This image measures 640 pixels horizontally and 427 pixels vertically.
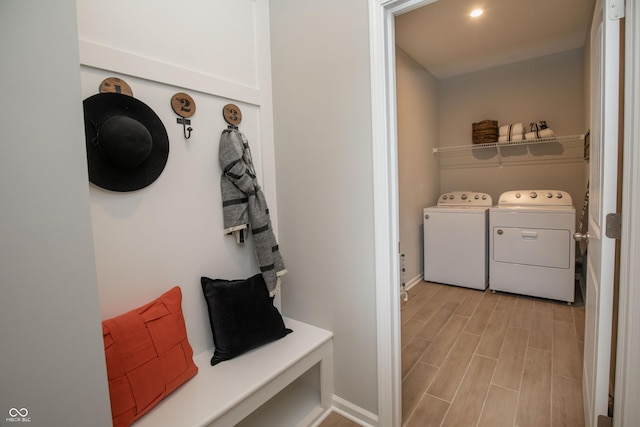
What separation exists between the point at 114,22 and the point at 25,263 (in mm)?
1155

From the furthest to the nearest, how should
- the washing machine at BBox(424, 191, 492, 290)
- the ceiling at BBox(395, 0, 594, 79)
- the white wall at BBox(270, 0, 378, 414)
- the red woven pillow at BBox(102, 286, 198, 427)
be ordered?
the washing machine at BBox(424, 191, 492, 290) → the ceiling at BBox(395, 0, 594, 79) → the white wall at BBox(270, 0, 378, 414) → the red woven pillow at BBox(102, 286, 198, 427)

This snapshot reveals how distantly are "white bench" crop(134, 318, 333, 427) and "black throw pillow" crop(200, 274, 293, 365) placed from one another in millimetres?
48

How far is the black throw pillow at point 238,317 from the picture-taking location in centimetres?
148

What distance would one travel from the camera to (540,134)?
3.37 metres

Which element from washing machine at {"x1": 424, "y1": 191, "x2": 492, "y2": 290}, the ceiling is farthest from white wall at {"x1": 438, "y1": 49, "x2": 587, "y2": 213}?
washing machine at {"x1": 424, "y1": 191, "x2": 492, "y2": 290}

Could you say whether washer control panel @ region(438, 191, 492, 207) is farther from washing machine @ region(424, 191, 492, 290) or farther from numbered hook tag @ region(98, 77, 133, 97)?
numbered hook tag @ region(98, 77, 133, 97)

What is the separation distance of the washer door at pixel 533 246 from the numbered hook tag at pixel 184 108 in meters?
3.10

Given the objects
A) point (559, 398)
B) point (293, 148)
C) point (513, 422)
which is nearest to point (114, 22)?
point (293, 148)

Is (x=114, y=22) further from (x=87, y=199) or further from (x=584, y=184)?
(x=584, y=184)

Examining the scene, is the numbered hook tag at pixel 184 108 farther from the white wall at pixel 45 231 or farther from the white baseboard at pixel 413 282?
the white baseboard at pixel 413 282

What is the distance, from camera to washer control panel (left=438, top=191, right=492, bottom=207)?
3.60 metres

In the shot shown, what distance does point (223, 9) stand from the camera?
5.32ft

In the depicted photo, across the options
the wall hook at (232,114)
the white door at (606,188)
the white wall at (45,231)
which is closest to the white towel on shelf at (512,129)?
the white door at (606,188)

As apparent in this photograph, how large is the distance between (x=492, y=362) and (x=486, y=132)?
2.73 metres
